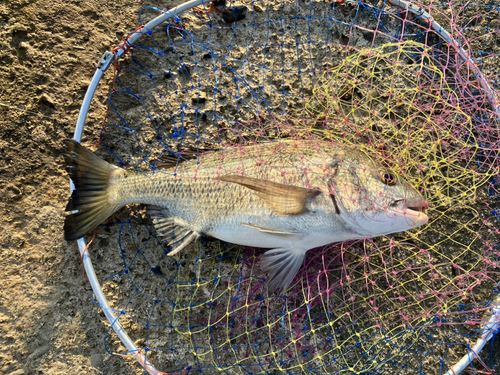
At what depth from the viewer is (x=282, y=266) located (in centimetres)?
217

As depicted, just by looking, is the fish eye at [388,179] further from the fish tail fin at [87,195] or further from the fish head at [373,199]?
the fish tail fin at [87,195]

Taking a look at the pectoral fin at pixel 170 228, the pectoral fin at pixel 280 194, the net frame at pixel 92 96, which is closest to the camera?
the pectoral fin at pixel 280 194

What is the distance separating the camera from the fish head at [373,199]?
1943mm

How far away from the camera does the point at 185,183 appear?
212 centimetres

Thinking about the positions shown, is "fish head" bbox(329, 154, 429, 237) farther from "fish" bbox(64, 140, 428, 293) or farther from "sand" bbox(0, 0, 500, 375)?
"sand" bbox(0, 0, 500, 375)

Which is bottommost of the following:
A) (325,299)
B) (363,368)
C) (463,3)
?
(363,368)

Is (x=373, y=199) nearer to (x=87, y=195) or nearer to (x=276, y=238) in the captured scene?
(x=276, y=238)

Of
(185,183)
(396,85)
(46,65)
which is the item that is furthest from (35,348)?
(396,85)

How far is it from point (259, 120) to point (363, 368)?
1.91m

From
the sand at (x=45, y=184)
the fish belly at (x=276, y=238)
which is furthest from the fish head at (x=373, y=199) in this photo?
the sand at (x=45, y=184)

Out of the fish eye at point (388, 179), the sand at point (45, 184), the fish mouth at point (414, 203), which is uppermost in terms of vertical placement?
the fish eye at point (388, 179)

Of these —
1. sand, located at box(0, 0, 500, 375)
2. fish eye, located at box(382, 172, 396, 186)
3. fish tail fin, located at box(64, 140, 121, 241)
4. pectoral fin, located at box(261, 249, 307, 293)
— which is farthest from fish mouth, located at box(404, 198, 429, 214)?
fish tail fin, located at box(64, 140, 121, 241)

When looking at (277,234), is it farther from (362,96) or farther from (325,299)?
(362,96)

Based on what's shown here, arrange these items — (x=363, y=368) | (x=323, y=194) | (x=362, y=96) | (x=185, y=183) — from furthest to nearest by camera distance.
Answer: (x=362, y=96)
(x=363, y=368)
(x=185, y=183)
(x=323, y=194)
